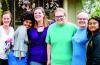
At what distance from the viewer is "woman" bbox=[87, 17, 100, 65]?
575 cm

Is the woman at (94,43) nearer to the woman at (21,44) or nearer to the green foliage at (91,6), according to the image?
the woman at (21,44)

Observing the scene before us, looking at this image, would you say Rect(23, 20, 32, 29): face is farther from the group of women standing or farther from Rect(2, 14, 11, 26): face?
Rect(2, 14, 11, 26): face

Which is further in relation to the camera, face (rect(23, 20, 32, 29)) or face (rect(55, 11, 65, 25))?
face (rect(23, 20, 32, 29))

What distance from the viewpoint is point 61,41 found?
21.1 feet

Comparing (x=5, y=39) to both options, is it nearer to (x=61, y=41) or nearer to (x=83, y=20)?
(x=61, y=41)

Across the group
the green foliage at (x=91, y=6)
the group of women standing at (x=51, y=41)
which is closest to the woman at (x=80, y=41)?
the group of women standing at (x=51, y=41)

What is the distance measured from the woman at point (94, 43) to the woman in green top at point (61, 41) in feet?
1.84

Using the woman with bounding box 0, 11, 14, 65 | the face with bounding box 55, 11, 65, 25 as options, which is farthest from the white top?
the face with bounding box 55, 11, 65, 25

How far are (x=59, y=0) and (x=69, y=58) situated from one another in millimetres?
8576

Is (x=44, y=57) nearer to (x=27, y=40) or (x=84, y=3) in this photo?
(x=27, y=40)

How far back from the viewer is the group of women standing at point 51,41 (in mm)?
5949

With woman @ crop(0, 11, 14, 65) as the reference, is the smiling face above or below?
above

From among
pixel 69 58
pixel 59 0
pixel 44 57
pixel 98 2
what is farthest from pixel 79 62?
pixel 59 0

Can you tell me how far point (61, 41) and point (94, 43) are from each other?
81cm
